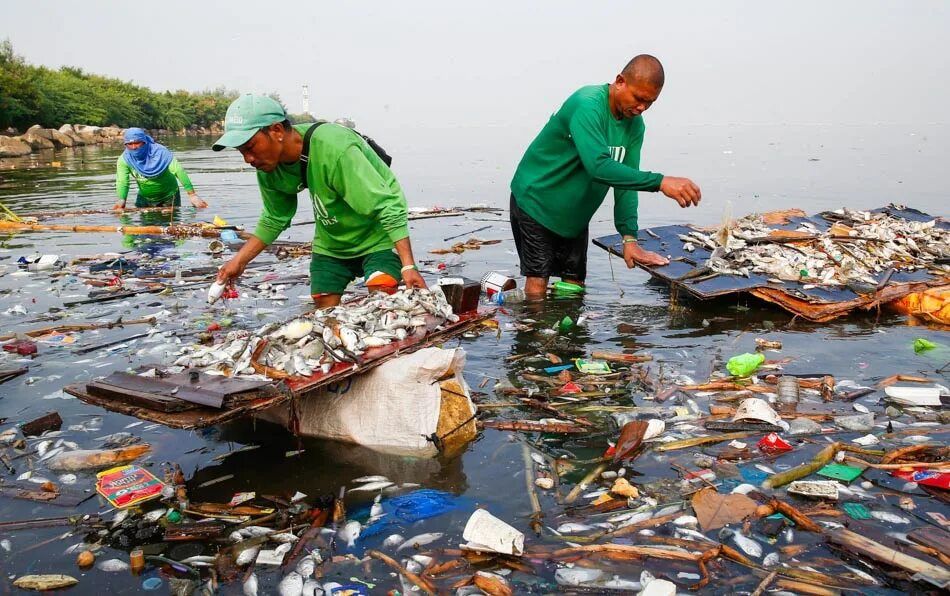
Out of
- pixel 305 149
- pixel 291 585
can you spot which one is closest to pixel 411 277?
pixel 305 149

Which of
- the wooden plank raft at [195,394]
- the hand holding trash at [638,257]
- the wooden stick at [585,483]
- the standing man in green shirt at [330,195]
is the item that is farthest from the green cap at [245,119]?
the hand holding trash at [638,257]

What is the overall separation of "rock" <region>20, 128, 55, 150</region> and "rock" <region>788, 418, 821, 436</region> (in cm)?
4241

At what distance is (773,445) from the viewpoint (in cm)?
465

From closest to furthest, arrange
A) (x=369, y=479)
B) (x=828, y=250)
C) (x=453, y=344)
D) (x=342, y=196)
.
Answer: (x=369, y=479) → (x=342, y=196) → (x=453, y=344) → (x=828, y=250)

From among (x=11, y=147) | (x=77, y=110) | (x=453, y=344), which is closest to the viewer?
(x=453, y=344)

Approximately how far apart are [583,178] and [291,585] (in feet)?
16.8

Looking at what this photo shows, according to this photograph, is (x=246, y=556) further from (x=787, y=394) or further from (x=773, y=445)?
(x=787, y=394)

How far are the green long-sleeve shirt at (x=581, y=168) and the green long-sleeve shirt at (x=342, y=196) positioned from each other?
206cm

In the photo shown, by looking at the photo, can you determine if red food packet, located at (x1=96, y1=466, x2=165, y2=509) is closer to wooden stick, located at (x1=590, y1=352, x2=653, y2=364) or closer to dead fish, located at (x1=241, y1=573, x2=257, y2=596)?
dead fish, located at (x1=241, y1=573, x2=257, y2=596)

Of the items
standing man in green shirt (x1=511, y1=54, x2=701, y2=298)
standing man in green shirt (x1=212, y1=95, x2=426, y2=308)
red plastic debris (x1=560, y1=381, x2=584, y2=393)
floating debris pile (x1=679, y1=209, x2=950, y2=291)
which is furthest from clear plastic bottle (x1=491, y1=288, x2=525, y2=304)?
red plastic debris (x1=560, y1=381, x2=584, y2=393)

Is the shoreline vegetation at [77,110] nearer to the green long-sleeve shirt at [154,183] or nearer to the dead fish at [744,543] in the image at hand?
the green long-sleeve shirt at [154,183]

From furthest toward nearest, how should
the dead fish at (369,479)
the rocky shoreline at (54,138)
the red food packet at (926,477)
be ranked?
1. the rocky shoreline at (54,138)
2. the dead fish at (369,479)
3. the red food packet at (926,477)

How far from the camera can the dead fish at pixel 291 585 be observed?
10.9ft

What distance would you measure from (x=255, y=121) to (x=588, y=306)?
5096 mm
